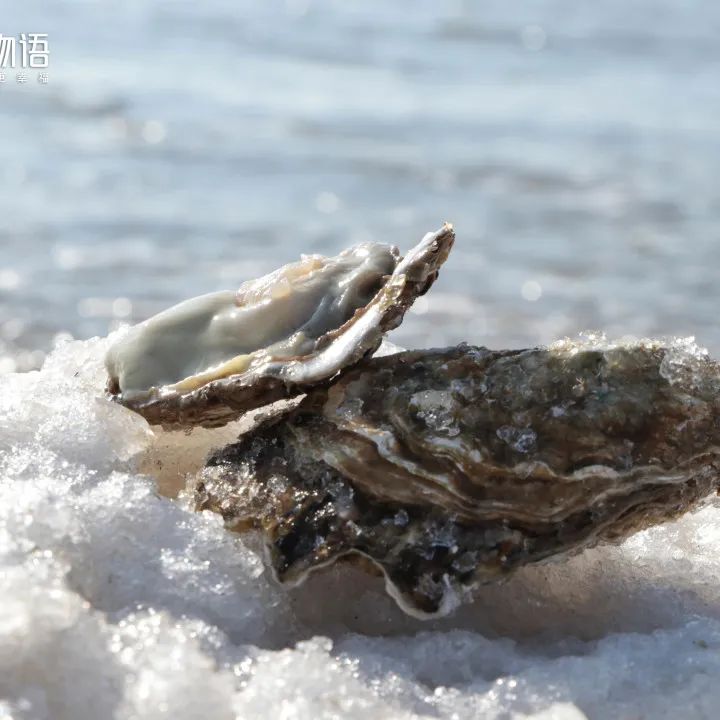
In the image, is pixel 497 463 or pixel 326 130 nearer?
pixel 497 463

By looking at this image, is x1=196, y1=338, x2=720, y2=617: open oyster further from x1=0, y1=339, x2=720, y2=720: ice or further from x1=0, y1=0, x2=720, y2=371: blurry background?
x1=0, y1=0, x2=720, y2=371: blurry background

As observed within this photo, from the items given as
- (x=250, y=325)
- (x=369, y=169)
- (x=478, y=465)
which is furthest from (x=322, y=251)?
(x=478, y=465)

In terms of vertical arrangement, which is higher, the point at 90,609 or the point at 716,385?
the point at 716,385

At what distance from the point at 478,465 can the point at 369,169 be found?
23.4 feet

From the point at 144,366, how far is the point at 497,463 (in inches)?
30.7

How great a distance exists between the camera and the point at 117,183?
8.31 meters

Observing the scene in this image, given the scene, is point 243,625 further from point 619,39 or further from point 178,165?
point 619,39

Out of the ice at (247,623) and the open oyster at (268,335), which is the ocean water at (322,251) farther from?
the open oyster at (268,335)

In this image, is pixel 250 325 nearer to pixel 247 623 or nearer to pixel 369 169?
pixel 247 623

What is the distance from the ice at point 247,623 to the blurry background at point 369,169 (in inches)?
128

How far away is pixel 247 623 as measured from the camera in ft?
6.88

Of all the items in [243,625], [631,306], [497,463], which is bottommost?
[631,306]

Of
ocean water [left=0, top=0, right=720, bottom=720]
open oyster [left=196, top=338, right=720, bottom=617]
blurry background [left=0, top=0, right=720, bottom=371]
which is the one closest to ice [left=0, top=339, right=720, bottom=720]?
ocean water [left=0, top=0, right=720, bottom=720]

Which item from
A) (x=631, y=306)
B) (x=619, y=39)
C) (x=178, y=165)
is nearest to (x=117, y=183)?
(x=178, y=165)
